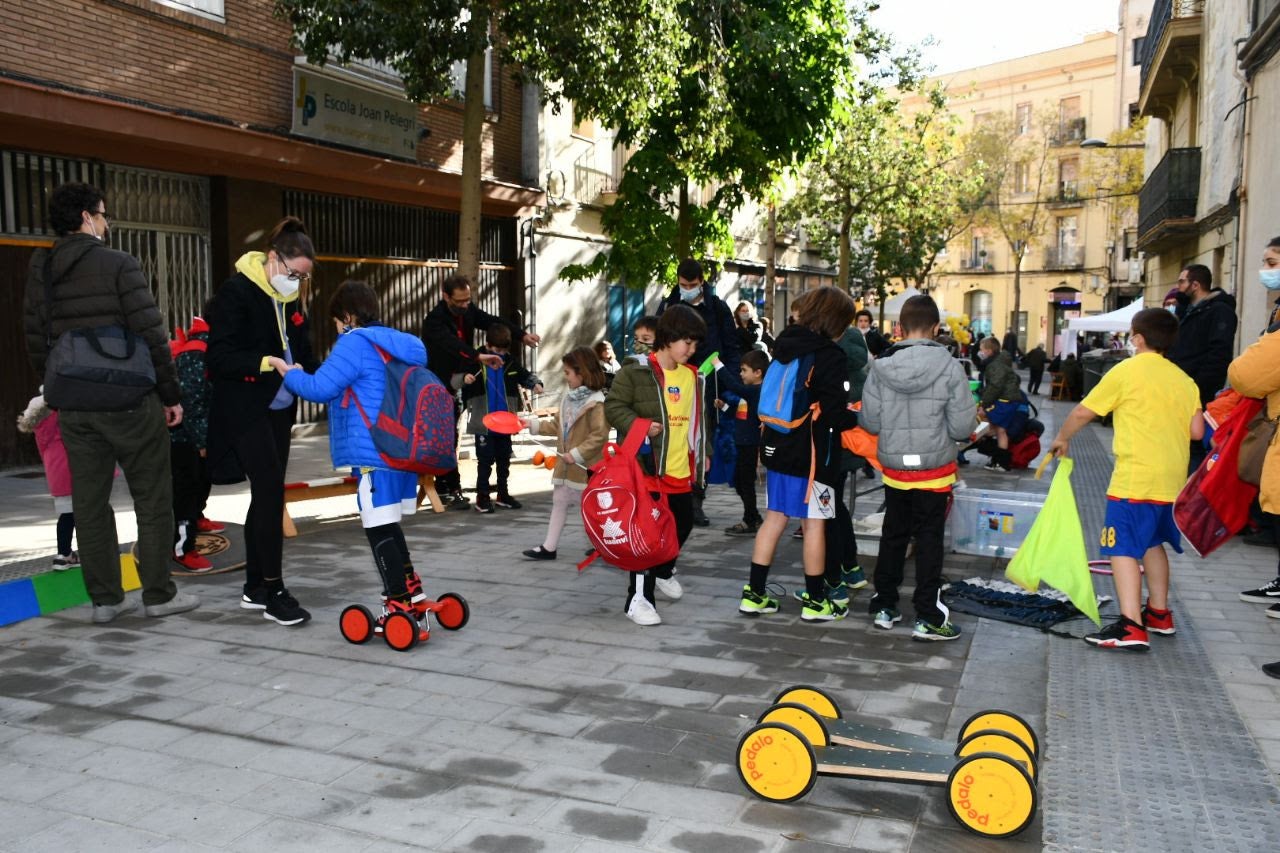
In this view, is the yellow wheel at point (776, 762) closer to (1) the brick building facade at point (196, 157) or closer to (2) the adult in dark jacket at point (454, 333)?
(2) the adult in dark jacket at point (454, 333)

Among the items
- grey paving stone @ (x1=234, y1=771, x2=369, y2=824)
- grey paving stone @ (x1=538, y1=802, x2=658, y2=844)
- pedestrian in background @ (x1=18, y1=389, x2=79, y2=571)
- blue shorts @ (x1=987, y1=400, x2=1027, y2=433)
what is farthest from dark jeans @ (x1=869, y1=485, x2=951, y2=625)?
blue shorts @ (x1=987, y1=400, x2=1027, y2=433)

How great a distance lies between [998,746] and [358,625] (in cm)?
310

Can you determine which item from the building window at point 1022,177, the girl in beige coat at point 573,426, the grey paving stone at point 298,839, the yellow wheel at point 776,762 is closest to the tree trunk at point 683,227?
the girl in beige coat at point 573,426

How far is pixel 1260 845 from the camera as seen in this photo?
3314 millimetres

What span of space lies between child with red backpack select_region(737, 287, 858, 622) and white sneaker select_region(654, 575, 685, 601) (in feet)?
2.08

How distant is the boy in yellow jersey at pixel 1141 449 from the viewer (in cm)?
531

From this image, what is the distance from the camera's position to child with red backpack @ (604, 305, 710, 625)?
19.5 feet

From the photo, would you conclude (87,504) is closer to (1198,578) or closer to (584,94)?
(1198,578)

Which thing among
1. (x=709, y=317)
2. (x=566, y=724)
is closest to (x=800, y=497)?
(x=566, y=724)

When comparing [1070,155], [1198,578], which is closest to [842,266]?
[1198,578]

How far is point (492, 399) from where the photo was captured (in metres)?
9.52

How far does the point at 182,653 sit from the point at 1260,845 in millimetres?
4495

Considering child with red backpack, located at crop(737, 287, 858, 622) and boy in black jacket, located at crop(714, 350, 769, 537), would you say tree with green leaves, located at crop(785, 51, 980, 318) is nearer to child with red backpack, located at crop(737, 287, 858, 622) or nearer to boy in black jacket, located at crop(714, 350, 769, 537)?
boy in black jacket, located at crop(714, 350, 769, 537)

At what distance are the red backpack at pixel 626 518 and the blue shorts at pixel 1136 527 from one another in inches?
86.5
